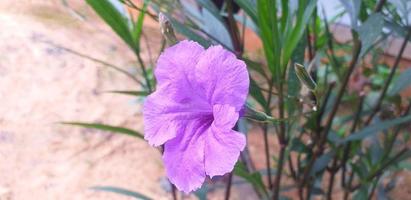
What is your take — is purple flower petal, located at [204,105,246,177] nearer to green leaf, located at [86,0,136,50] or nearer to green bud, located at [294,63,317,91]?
green bud, located at [294,63,317,91]

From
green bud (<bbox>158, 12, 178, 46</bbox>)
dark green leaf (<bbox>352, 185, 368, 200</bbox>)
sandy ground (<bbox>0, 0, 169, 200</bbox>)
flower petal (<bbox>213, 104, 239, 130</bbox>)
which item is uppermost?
green bud (<bbox>158, 12, 178, 46</bbox>)

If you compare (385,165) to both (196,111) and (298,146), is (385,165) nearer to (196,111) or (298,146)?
(298,146)

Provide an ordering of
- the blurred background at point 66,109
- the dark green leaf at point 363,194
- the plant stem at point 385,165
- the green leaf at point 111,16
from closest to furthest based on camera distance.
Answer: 1. the green leaf at point 111,16
2. the plant stem at point 385,165
3. the dark green leaf at point 363,194
4. the blurred background at point 66,109

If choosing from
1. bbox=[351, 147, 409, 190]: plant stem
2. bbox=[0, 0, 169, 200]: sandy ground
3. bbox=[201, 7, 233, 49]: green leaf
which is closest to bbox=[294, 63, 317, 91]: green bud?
bbox=[201, 7, 233, 49]: green leaf

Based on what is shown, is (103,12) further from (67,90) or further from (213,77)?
(67,90)

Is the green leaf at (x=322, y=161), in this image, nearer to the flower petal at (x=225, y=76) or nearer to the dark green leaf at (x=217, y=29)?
the dark green leaf at (x=217, y=29)

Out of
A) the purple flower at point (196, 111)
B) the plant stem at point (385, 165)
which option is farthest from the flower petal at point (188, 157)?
the plant stem at point (385, 165)
